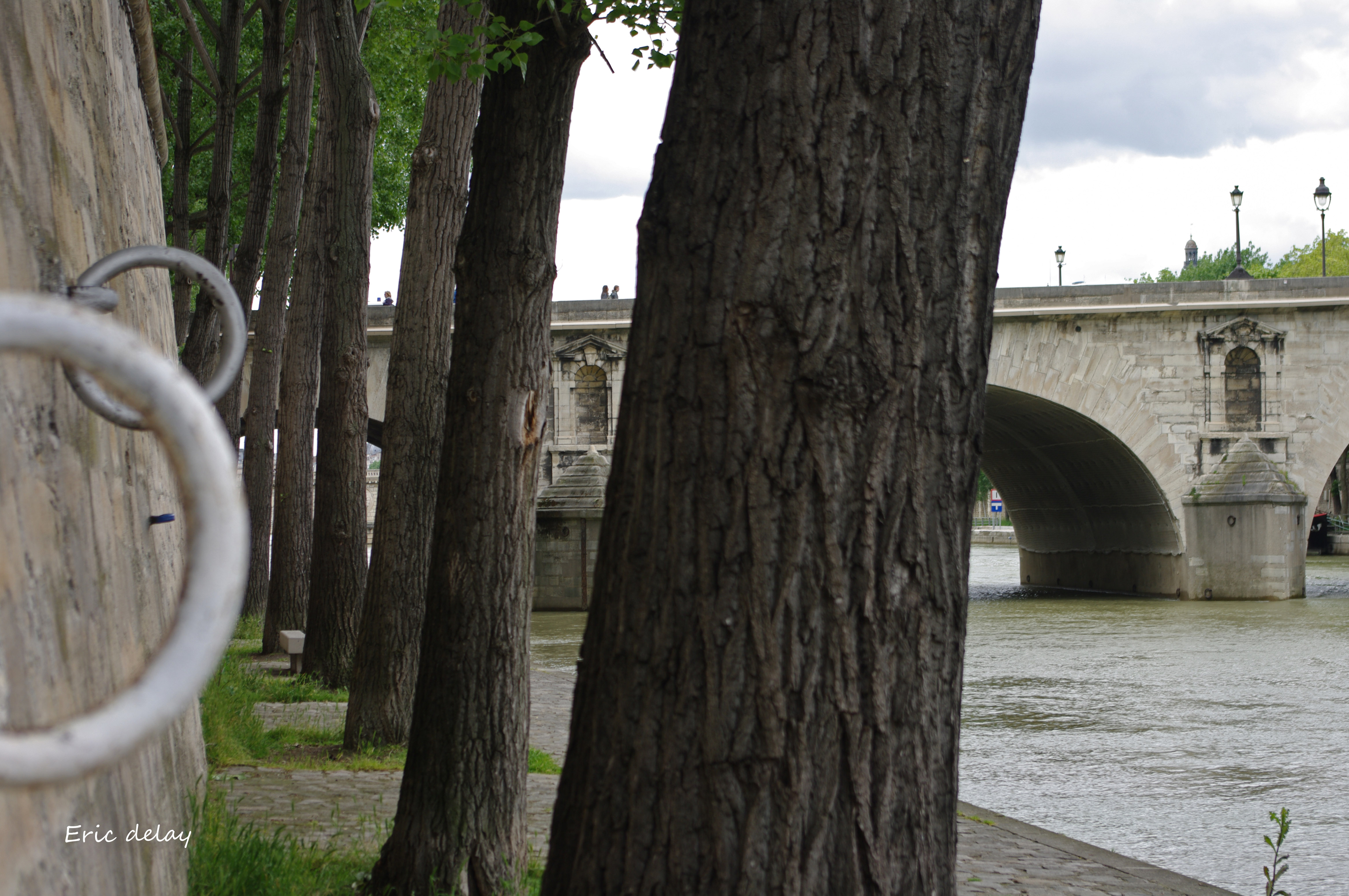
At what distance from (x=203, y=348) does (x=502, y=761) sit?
9190 mm

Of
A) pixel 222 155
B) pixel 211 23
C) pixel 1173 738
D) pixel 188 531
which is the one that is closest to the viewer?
pixel 188 531

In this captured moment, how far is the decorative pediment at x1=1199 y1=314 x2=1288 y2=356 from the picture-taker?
1074 inches

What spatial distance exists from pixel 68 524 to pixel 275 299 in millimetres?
12276

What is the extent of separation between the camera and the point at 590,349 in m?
28.8

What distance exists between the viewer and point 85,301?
214 centimetres

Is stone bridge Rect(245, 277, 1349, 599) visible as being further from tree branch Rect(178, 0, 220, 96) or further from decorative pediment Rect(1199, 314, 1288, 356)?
tree branch Rect(178, 0, 220, 96)

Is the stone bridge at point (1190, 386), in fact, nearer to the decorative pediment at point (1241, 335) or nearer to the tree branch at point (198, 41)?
the decorative pediment at point (1241, 335)

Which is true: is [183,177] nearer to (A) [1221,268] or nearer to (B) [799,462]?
(B) [799,462]

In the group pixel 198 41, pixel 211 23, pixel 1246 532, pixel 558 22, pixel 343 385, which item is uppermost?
pixel 211 23

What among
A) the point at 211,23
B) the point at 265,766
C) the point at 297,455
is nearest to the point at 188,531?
the point at 265,766

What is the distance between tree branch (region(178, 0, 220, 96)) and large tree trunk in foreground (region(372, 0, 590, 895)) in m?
10.4

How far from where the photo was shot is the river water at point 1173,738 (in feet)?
21.4

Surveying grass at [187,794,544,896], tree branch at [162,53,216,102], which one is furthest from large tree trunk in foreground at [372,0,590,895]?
tree branch at [162,53,216,102]

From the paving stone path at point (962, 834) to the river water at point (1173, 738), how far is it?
2.29 ft
